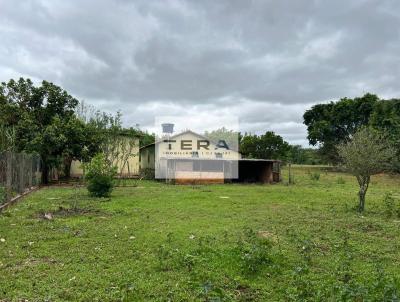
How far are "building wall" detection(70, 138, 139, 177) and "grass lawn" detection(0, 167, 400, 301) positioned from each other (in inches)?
680

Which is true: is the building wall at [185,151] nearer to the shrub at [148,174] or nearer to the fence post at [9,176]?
the shrub at [148,174]

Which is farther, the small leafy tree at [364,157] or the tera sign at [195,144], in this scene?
the tera sign at [195,144]

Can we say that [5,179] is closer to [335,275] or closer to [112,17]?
[112,17]

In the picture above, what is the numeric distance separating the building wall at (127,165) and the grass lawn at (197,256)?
56.7 feet

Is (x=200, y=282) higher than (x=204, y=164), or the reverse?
(x=204, y=164)

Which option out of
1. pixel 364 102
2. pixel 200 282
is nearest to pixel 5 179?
pixel 200 282

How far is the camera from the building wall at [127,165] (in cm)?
2688

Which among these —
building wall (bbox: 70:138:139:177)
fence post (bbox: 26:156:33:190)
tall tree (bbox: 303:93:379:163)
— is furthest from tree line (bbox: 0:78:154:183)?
tall tree (bbox: 303:93:379:163)

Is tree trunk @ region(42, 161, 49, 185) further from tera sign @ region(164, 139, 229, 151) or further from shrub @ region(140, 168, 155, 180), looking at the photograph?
tera sign @ region(164, 139, 229, 151)

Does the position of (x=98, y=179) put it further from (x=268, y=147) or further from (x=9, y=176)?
(x=268, y=147)

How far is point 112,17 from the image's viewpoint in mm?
12109

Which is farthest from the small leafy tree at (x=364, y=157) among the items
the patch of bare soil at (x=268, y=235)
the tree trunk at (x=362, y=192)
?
the patch of bare soil at (x=268, y=235)

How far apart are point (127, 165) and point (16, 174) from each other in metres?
15.1

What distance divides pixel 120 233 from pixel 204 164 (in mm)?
17541
